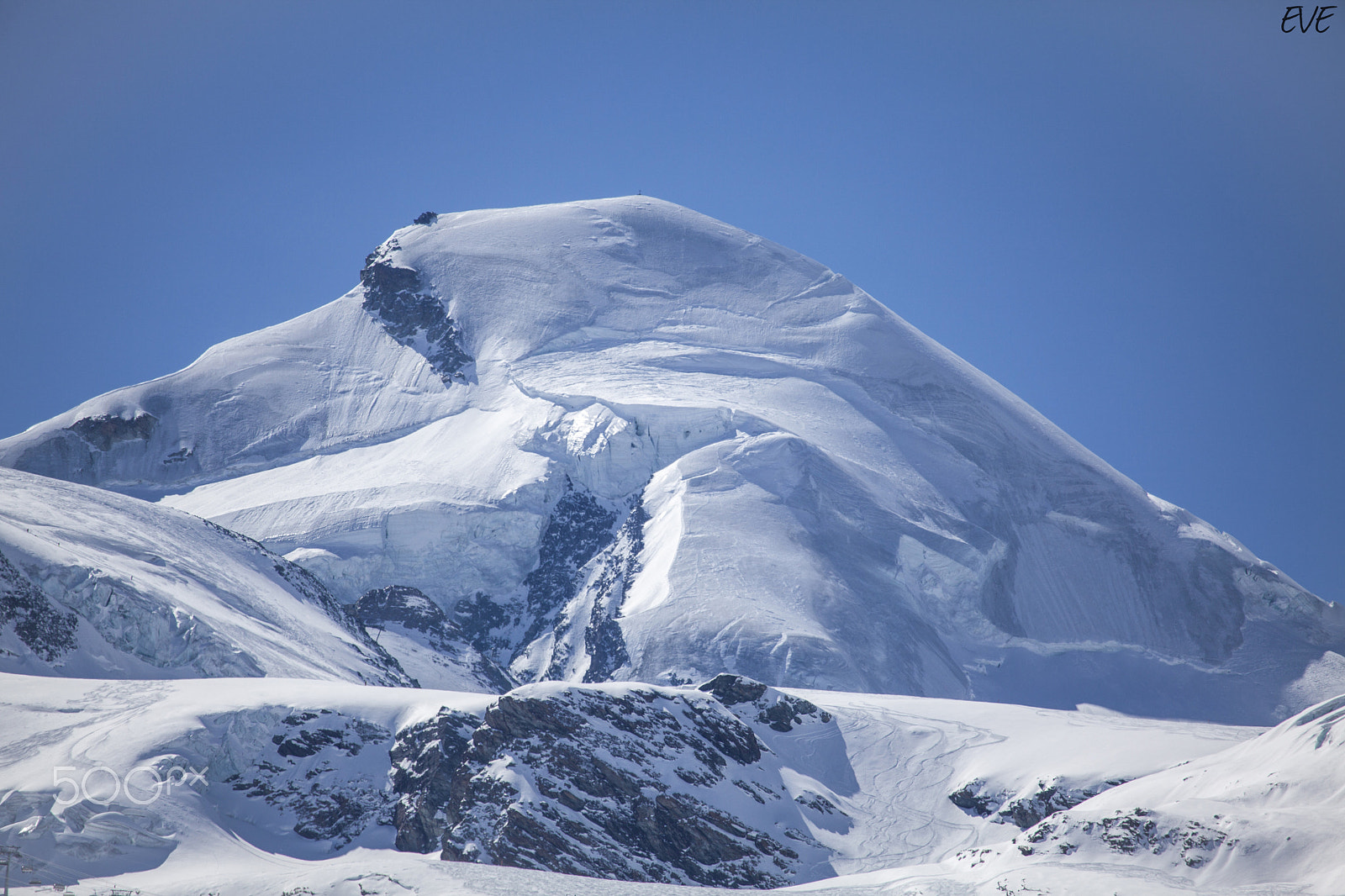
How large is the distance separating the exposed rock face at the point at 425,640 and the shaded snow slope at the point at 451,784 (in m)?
35.8

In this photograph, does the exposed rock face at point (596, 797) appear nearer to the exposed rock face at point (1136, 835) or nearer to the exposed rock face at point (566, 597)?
the exposed rock face at point (1136, 835)

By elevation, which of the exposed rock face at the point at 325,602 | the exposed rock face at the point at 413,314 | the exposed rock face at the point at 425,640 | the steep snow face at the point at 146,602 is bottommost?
the exposed rock face at the point at 425,640

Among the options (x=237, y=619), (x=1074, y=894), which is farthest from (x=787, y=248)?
(x=1074, y=894)

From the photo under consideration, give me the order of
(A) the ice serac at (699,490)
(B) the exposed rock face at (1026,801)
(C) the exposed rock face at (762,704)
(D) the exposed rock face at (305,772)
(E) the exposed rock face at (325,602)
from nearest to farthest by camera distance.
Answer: (D) the exposed rock face at (305,772)
(B) the exposed rock face at (1026,801)
(C) the exposed rock face at (762,704)
(E) the exposed rock face at (325,602)
(A) the ice serac at (699,490)

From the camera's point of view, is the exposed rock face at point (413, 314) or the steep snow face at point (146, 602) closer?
the steep snow face at point (146, 602)

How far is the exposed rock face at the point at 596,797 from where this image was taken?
64.7 m

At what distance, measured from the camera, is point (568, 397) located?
157375mm

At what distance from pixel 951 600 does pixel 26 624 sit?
90.4 meters

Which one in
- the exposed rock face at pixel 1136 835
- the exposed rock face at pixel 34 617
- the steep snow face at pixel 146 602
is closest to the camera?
the exposed rock face at pixel 1136 835

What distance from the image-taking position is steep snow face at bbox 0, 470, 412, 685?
262 ft

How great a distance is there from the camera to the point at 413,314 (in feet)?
599

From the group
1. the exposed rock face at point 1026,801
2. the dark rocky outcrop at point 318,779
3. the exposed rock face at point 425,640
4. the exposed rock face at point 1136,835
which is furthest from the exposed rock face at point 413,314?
the exposed rock face at point 1136,835

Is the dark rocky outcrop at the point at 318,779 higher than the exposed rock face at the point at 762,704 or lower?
lower

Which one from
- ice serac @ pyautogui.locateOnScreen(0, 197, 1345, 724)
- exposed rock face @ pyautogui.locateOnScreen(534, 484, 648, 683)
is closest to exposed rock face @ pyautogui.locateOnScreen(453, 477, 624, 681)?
exposed rock face @ pyautogui.locateOnScreen(534, 484, 648, 683)
